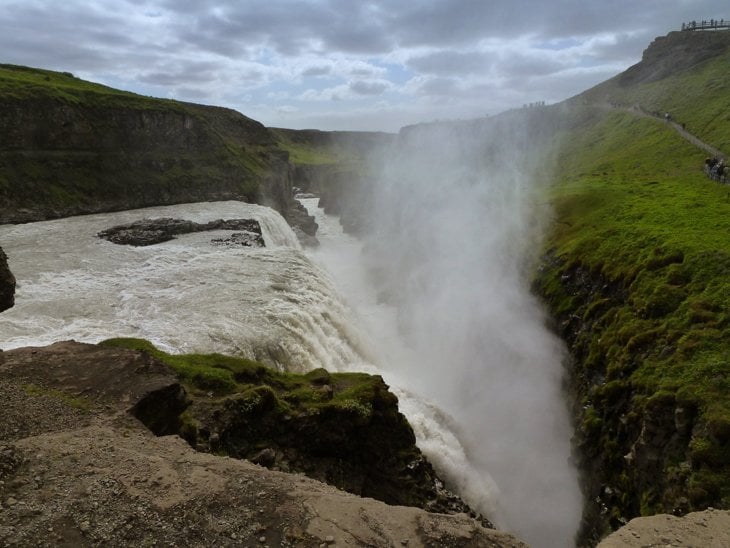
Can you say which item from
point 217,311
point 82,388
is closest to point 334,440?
point 82,388

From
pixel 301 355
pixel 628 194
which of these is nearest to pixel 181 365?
pixel 301 355

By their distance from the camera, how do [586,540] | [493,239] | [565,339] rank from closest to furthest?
[586,540], [565,339], [493,239]

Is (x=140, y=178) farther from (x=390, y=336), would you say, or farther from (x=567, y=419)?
(x=567, y=419)

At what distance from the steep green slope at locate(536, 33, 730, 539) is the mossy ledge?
22.1 ft

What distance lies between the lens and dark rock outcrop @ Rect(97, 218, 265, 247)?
41344 mm

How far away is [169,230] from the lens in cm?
4412

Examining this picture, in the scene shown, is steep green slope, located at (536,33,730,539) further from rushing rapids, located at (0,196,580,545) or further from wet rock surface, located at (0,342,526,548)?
wet rock surface, located at (0,342,526,548)

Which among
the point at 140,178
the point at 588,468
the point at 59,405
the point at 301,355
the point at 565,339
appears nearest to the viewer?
the point at 59,405

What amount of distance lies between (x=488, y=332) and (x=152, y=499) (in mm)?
26755

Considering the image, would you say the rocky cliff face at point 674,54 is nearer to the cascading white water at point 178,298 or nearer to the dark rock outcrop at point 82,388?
the cascading white water at point 178,298

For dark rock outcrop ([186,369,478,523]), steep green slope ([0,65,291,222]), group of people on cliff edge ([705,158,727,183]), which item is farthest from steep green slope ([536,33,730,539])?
steep green slope ([0,65,291,222])

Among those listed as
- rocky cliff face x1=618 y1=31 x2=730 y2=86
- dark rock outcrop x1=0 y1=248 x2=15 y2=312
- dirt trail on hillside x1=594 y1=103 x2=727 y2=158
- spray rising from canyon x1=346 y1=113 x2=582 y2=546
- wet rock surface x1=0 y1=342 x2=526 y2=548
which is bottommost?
spray rising from canyon x1=346 y1=113 x2=582 y2=546

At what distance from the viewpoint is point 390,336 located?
38844 millimetres

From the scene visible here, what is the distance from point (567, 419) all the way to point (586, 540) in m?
7.12
